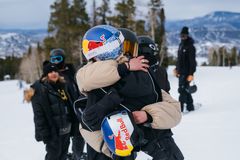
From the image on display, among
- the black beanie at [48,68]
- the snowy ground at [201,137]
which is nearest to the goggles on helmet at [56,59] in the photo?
the black beanie at [48,68]

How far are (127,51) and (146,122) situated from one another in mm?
635

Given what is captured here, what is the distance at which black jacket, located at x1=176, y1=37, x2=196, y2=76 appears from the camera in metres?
8.85

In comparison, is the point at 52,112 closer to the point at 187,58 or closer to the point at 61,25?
the point at 187,58

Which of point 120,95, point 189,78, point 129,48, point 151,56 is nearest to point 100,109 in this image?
point 120,95

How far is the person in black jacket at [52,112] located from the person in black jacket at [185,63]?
4.42 m

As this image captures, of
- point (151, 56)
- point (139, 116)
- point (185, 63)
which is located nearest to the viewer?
point (139, 116)

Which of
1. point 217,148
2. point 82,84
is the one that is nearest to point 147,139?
point 82,84

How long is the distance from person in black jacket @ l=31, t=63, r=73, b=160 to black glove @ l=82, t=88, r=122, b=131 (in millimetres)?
2449

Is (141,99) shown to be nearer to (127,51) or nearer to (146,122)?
(146,122)

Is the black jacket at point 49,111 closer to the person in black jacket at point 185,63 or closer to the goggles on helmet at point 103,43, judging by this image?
the goggles on helmet at point 103,43

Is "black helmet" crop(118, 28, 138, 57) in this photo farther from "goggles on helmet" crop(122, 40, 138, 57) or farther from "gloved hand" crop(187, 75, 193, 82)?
"gloved hand" crop(187, 75, 193, 82)

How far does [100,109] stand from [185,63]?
271 inches

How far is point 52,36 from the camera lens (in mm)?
43812

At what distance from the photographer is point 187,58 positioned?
898 cm
